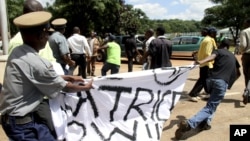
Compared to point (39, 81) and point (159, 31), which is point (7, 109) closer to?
point (39, 81)

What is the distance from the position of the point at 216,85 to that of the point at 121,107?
1994mm

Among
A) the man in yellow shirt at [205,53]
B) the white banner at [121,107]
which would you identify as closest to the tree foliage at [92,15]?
the man in yellow shirt at [205,53]

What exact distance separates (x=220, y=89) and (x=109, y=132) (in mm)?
2238

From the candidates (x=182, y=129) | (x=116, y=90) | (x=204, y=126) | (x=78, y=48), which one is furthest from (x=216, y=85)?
(x=78, y=48)

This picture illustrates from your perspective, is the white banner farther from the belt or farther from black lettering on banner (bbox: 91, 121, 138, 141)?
the belt

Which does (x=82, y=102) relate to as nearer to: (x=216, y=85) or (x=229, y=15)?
(x=216, y=85)

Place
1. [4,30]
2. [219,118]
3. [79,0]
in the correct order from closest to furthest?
[219,118] < [4,30] < [79,0]

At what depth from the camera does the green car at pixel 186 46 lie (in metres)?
20.9

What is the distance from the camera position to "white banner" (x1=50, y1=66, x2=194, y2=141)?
12.4 feet

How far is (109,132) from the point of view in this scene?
4.07 m

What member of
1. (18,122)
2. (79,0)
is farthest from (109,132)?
(79,0)

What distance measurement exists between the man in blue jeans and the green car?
15.0 m

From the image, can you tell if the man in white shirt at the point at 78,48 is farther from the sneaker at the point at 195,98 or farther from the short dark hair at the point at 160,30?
the sneaker at the point at 195,98

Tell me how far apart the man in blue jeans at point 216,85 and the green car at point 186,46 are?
15018mm
